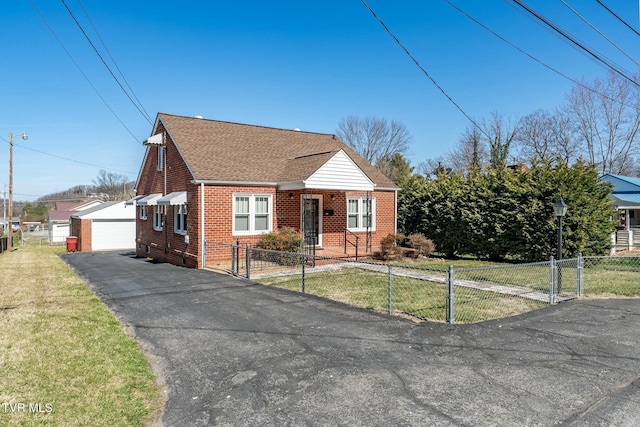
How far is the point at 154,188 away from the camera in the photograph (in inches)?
817

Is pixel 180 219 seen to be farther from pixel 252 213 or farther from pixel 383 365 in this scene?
pixel 383 365

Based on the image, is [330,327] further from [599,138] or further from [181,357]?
[599,138]

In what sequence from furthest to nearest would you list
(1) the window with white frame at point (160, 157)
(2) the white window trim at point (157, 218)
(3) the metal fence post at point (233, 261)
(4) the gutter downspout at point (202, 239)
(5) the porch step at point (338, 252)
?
(2) the white window trim at point (157, 218)
(1) the window with white frame at point (160, 157)
(5) the porch step at point (338, 252)
(4) the gutter downspout at point (202, 239)
(3) the metal fence post at point (233, 261)

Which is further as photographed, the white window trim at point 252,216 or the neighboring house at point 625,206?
the neighboring house at point 625,206

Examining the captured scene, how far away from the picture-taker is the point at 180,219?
1772cm

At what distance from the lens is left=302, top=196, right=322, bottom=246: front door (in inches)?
683

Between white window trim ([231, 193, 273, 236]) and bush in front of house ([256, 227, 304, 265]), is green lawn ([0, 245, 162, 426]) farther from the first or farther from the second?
white window trim ([231, 193, 273, 236])

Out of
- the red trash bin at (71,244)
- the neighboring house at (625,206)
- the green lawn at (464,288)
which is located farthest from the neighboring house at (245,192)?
the red trash bin at (71,244)

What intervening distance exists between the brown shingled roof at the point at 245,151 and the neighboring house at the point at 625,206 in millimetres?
13802

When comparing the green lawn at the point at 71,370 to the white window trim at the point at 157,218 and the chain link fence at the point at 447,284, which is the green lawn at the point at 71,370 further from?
the white window trim at the point at 157,218

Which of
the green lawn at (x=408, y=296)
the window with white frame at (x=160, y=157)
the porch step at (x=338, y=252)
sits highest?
the window with white frame at (x=160, y=157)

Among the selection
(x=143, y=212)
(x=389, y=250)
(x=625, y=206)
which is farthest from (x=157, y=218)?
(x=625, y=206)

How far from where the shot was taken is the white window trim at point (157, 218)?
20.3m

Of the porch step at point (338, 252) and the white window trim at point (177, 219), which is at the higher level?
the white window trim at point (177, 219)
